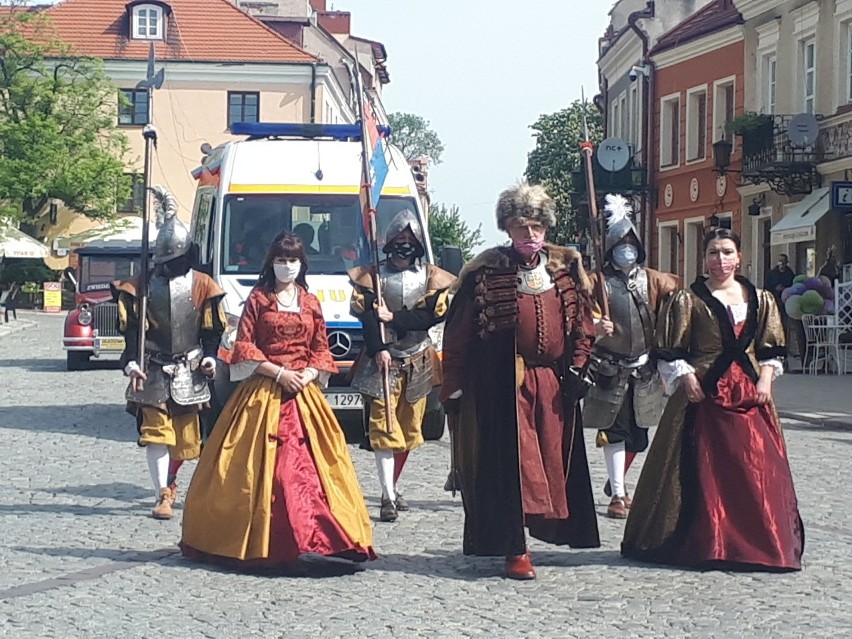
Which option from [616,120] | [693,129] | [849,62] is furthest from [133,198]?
[849,62]

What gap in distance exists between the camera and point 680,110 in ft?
128

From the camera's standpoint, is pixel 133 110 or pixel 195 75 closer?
pixel 195 75

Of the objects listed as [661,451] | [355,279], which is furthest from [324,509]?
[355,279]

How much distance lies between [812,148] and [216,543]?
2395 centimetres

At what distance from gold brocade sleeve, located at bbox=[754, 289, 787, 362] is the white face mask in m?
2.41

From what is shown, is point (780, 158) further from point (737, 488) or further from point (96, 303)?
point (737, 488)

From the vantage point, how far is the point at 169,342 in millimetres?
9953

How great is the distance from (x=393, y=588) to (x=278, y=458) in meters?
0.95

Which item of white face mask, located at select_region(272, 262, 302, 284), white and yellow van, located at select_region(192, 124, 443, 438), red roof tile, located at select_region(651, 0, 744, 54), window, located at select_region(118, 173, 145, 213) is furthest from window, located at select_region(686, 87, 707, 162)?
white face mask, located at select_region(272, 262, 302, 284)

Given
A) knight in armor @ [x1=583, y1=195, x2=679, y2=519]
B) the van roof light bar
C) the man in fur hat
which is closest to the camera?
the man in fur hat

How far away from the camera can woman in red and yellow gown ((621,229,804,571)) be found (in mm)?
8039

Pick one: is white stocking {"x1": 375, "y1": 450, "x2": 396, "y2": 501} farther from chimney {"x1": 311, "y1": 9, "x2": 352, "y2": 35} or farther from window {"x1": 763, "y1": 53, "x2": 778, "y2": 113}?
chimney {"x1": 311, "y1": 9, "x2": 352, "y2": 35}

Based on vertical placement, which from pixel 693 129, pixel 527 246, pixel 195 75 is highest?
pixel 195 75

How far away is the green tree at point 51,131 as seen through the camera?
52.8 metres
